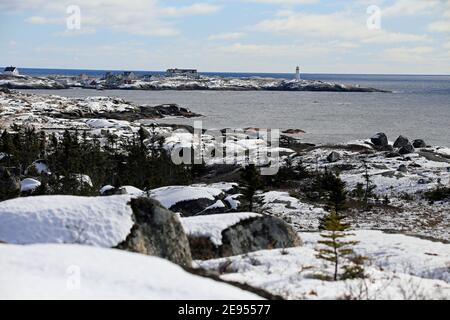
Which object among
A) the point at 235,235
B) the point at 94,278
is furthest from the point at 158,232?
the point at 94,278

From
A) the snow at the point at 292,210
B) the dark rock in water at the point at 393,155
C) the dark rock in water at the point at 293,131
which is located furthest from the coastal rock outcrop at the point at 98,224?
the dark rock in water at the point at 293,131

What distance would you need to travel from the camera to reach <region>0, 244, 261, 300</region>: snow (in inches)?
334

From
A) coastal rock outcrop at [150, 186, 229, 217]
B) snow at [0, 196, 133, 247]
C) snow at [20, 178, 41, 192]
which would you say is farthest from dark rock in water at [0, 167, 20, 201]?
snow at [0, 196, 133, 247]

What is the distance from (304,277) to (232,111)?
465 ft

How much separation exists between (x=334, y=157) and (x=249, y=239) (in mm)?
50091

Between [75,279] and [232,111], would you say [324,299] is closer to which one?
[75,279]

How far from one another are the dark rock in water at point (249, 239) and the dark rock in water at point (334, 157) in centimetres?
4777

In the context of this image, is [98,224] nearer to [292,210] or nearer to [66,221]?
[66,221]

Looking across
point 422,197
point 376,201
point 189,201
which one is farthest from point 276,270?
point 422,197

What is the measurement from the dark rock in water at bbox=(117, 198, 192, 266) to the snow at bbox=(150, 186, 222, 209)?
21.8 meters

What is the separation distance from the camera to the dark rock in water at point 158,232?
44.8 ft

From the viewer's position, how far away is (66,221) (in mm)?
13094

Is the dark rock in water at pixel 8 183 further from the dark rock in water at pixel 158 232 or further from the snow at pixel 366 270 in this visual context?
the snow at pixel 366 270

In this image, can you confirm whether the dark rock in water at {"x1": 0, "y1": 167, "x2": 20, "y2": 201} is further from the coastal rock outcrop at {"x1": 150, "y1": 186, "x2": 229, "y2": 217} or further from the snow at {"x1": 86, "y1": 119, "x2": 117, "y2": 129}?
the snow at {"x1": 86, "y1": 119, "x2": 117, "y2": 129}
